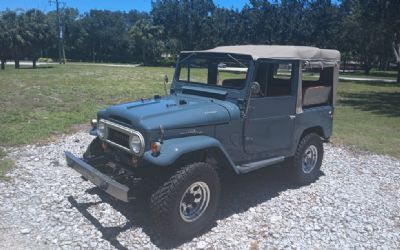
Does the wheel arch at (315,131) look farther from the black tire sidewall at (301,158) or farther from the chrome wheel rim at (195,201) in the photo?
the chrome wheel rim at (195,201)

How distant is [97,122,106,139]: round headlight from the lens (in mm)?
5376

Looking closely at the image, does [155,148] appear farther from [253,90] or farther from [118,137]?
[253,90]

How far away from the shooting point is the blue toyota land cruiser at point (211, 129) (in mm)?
4605

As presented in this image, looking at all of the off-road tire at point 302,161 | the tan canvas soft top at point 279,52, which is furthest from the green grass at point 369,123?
the tan canvas soft top at point 279,52

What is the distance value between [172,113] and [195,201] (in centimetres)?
109

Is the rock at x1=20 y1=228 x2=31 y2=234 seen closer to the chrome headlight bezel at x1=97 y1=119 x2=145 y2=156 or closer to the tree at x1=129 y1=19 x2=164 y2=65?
the chrome headlight bezel at x1=97 y1=119 x2=145 y2=156

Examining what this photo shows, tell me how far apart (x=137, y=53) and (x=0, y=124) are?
59223 millimetres

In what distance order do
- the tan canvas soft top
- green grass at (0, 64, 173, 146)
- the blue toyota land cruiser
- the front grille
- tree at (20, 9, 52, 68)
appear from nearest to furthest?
the blue toyota land cruiser, the front grille, the tan canvas soft top, green grass at (0, 64, 173, 146), tree at (20, 9, 52, 68)

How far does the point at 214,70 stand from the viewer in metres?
6.04

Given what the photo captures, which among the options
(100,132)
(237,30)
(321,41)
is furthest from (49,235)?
(237,30)

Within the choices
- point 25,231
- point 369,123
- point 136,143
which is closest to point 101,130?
point 136,143

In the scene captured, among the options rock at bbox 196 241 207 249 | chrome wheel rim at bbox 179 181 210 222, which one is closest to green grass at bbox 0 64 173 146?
chrome wheel rim at bbox 179 181 210 222

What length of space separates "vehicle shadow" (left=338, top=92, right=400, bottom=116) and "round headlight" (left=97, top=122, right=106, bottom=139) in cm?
1326

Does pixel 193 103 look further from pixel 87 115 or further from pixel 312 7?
pixel 312 7
